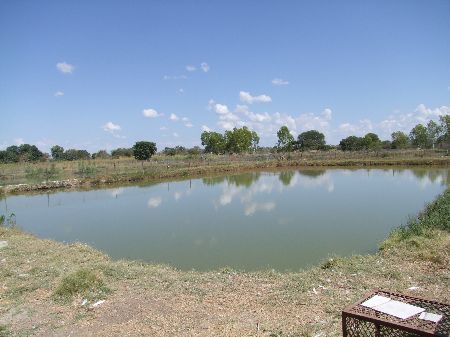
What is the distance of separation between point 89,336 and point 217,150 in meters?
57.6

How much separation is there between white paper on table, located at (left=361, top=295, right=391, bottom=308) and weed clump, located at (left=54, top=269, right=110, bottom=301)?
4187 mm

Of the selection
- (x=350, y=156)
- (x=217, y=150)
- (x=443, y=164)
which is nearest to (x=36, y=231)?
(x=443, y=164)

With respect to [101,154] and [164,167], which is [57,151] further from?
[164,167]

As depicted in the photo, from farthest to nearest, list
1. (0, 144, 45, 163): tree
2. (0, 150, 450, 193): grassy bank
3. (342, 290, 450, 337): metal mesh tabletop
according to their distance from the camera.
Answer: (0, 144, 45, 163): tree < (0, 150, 450, 193): grassy bank < (342, 290, 450, 337): metal mesh tabletop

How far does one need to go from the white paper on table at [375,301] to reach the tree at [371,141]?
60.5 m

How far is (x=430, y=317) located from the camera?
10.8 feet

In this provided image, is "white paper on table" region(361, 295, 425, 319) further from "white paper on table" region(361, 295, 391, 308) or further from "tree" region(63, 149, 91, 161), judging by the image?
"tree" region(63, 149, 91, 161)

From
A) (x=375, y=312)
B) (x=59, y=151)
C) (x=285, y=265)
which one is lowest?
(x=285, y=265)

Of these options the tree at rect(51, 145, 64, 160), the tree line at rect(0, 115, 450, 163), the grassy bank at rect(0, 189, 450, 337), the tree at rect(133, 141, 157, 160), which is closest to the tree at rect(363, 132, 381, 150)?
the tree line at rect(0, 115, 450, 163)

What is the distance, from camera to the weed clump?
6012 millimetres

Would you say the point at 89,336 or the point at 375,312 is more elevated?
the point at 375,312

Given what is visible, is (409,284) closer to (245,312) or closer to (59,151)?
(245,312)

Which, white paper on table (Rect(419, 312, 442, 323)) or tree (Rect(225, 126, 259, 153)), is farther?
tree (Rect(225, 126, 259, 153))

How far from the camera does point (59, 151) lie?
60.4 metres
